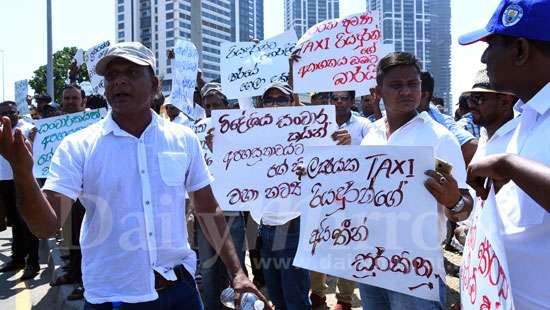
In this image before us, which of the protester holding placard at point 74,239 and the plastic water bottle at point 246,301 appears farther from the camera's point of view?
the protester holding placard at point 74,239

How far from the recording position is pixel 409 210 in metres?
2.54

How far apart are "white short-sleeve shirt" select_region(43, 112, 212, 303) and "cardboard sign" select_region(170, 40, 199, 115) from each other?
3.54 metres

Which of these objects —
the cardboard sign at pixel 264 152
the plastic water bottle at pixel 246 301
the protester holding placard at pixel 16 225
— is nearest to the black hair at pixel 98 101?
the protester holding placard at pixel 16 225

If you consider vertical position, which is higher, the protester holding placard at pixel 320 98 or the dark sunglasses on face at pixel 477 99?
the protester holding placard at pixel 320 98

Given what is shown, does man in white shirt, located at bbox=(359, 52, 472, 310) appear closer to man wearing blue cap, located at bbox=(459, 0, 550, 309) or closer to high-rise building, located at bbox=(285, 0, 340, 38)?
man wearing blue cap, located at bbox=(459, 0, 550, 309)

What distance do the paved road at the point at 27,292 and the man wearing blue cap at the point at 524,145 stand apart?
184 inches

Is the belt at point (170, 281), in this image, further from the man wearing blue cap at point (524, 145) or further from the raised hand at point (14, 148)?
the man wearing blue cap at point (524, 145)

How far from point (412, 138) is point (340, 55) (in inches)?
85.3

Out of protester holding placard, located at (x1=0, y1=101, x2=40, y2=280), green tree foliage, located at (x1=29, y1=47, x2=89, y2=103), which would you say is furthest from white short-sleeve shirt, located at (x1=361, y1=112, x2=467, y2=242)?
green tree foliage, located at (x1=29, y1=47, x2=89, y2=103)

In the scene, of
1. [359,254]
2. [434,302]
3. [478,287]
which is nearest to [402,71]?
[359,254]

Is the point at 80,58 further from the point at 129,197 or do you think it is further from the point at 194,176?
the point at 129,197

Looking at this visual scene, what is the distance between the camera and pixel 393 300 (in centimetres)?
261

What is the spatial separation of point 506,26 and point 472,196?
3.85 feet

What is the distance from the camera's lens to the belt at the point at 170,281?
2.31 meters
